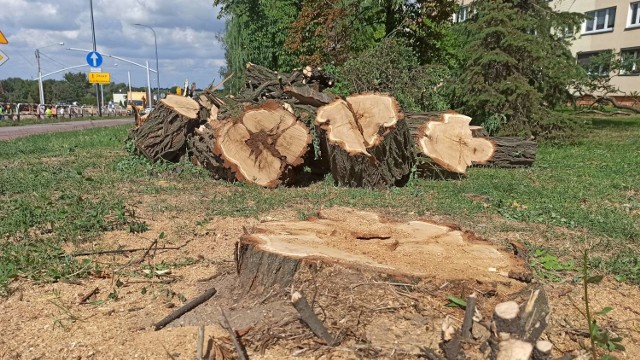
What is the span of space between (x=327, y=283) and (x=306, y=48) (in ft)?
48.2

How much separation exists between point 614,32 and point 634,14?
133 cm

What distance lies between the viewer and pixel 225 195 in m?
5.81

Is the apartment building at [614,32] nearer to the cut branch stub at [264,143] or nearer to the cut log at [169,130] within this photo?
the cut log at [169,130]

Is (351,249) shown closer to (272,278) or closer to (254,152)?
(272,278)

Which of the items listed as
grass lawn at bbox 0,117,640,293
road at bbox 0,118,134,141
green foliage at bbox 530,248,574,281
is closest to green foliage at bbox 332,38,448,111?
grass lawn at bbox 0,117,640,293

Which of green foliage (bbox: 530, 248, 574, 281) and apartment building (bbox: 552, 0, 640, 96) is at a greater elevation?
apartment building (bbox: 552, 0, 640, 96)

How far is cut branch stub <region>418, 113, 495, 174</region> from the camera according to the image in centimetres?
675

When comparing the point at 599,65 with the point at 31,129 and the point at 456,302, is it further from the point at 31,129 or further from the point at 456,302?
the point at 31,129

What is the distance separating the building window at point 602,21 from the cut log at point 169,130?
2788 cm

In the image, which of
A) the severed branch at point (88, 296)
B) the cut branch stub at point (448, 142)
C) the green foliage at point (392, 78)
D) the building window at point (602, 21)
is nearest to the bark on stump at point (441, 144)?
the cut branch stub at point (448, 142)

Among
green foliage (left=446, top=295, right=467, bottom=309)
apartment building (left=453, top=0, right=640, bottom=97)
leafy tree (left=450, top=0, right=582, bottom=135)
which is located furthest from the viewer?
apartment building (left=453, top=0, right=640, bottom=97)

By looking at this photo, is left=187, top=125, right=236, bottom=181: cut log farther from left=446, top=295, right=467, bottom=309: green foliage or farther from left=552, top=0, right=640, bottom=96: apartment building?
left=552, top=0, right=640, bottom=96: apartment building

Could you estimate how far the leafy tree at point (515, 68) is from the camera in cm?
1034

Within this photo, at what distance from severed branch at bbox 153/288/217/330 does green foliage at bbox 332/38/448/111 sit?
751 centimetres
